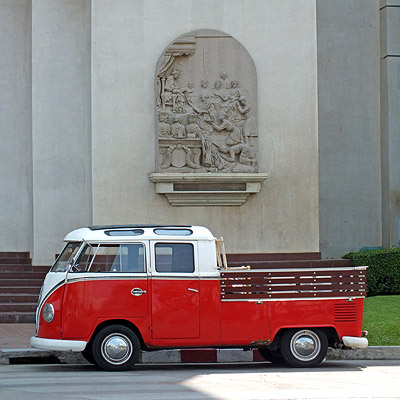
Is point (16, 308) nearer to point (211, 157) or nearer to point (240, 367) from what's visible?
point (211, 157)

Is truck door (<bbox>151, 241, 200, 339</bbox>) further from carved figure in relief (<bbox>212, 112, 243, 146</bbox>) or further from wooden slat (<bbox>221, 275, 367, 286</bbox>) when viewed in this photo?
carved figure in relief (<bbox>212, 112, 243, 146</bbox>)

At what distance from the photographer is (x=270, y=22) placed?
1894cm

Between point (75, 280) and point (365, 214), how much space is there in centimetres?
1286

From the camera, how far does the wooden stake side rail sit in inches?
462

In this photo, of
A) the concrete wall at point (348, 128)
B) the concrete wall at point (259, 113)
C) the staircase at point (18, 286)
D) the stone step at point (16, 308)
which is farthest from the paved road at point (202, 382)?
the concrete wall at point (348, 128)

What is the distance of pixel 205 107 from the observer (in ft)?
60.2

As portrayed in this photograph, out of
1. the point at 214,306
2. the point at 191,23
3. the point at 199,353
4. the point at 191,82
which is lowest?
the point at 199,353

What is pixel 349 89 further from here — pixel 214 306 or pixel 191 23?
pixel 214 306

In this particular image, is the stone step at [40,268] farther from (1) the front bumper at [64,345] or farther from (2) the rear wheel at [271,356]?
(1) the front bumper at [64,345]

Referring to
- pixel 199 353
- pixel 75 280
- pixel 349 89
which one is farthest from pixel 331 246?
pixel 75 280

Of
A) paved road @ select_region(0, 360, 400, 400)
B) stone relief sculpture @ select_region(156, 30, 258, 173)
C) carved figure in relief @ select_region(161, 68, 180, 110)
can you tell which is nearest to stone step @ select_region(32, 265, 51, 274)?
stone relief sculpture @ select_region(156, 30, 258, 173)

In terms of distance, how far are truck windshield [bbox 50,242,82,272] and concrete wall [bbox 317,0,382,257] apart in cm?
1168

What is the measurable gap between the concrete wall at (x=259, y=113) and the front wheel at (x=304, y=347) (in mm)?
6817

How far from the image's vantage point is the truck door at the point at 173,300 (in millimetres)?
11523
